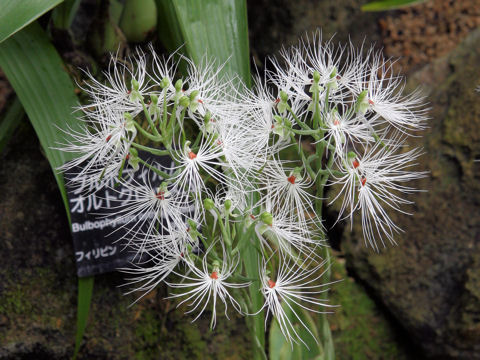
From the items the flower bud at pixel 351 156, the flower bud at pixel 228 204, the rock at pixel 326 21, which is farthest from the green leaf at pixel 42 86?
the rock at pixel 326 21

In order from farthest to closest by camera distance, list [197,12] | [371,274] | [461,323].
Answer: [371,274] < [461,323] < [197,12]

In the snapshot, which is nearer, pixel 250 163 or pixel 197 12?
pixel 250 163

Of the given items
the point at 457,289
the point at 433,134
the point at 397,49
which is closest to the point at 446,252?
the point at 457,289

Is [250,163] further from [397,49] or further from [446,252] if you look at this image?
[397,49]

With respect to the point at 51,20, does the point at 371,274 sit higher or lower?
lower

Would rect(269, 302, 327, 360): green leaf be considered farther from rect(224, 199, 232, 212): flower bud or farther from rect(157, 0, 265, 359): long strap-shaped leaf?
rect(157, 0, 265, 359): long strap-shaped leaf

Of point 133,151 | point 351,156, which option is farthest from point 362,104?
point 133,151
